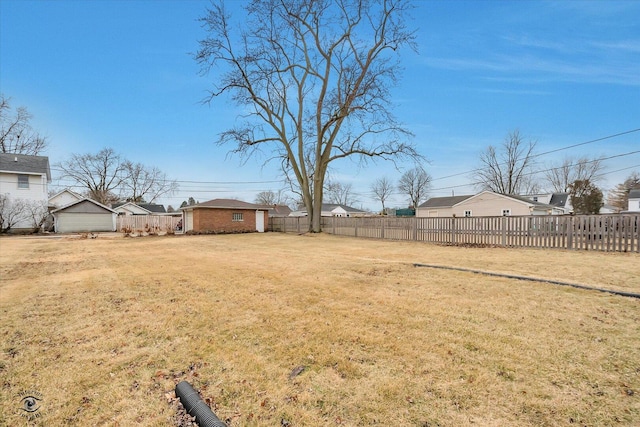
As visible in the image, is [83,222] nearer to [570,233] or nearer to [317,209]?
[317,209]

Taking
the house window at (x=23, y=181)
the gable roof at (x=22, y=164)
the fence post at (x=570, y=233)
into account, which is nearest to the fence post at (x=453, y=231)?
the fence post at (x=570, y=233)

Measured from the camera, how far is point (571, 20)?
10641 millimetres

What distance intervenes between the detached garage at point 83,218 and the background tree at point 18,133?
1189 cm

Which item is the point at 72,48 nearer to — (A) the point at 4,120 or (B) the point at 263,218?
(B) the point at 263,218

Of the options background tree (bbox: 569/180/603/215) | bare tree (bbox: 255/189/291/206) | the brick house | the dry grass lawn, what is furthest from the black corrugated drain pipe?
bare tree (bbox: 255/189/291/206)

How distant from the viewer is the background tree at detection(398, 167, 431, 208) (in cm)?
5647

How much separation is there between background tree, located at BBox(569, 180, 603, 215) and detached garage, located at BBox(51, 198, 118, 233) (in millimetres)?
55057

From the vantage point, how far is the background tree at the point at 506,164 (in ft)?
124

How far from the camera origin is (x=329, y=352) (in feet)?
8.82

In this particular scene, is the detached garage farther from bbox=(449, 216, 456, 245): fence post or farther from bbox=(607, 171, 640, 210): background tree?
bbox=(607, 171, 640, 210): background tree

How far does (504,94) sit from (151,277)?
20934 mm

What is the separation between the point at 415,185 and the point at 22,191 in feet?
180

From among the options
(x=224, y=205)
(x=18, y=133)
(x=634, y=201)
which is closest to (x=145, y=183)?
(x=18, y=133)

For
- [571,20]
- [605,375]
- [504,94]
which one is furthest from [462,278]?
[504,94]
